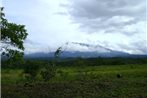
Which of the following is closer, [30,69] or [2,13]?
[2,13]

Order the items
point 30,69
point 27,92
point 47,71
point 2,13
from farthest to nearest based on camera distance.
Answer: point 30,69 < point 47,71 < point 2,13 < point 27,92

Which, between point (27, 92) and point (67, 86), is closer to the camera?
point (27, 92)

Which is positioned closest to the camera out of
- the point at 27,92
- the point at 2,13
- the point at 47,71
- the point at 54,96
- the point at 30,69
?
the point at 54,96

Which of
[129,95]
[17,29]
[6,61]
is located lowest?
[129,95]

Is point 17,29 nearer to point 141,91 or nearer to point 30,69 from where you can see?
point 141,91

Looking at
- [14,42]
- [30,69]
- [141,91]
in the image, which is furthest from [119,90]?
[30,69]

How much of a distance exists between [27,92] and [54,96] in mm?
2830

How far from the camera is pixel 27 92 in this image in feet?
87.2

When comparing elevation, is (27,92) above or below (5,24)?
below

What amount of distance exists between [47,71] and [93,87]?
55.0 feet

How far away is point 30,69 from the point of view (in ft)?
223

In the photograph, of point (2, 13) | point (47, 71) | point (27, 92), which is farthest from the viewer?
point (47, 71)

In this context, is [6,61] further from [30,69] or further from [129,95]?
[30,69]

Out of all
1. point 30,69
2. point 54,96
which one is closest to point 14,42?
point 54,96
